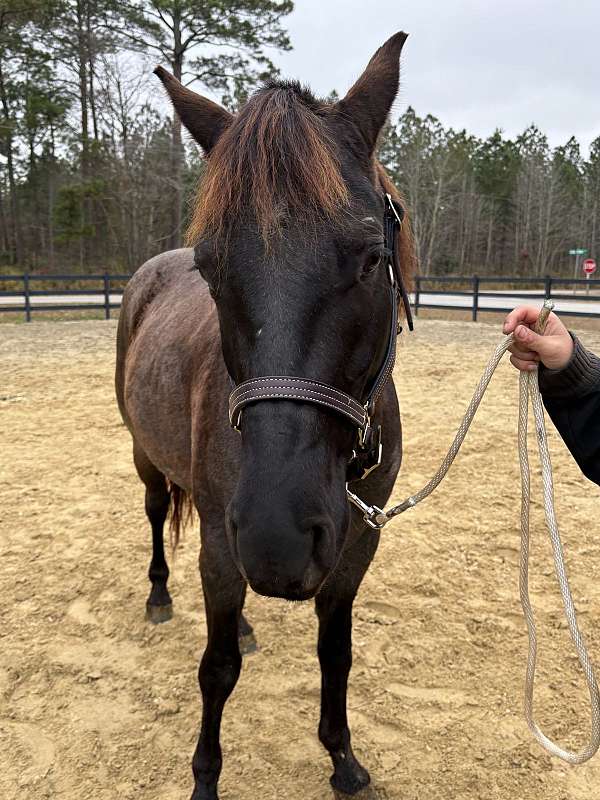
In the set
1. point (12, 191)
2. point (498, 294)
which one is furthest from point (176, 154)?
point (12, 191)

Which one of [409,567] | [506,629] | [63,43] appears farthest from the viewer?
[63,43]

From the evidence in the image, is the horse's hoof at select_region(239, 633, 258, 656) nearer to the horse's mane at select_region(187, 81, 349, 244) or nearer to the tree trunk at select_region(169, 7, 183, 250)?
the horse's mane at select_region(187, 81, 349, 244)

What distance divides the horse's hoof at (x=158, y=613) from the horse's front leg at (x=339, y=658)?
1.22 m

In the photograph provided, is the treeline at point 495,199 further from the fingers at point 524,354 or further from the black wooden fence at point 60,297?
the fingers at point 524,354

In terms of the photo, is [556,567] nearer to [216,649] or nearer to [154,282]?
[216,649]

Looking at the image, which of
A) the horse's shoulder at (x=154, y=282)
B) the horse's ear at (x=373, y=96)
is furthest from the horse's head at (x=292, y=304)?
the horse's shoulder at (x=154, y=282)

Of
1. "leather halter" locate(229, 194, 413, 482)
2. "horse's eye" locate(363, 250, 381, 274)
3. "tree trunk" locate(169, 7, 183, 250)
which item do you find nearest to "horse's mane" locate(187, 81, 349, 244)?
"horse's eye" locate(363, 250, 381, 274)

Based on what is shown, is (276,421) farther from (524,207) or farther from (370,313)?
(524,207)

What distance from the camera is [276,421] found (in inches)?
48.2

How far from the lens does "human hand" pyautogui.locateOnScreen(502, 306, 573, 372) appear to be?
1.57m

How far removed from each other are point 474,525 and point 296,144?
3267mm

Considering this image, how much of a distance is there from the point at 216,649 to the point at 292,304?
4.43ft

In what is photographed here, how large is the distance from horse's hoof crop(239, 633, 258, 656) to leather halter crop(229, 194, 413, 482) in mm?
1672

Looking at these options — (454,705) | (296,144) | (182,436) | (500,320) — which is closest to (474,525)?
(454,705)
